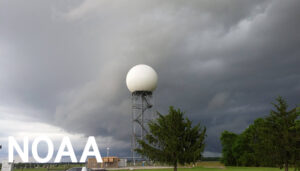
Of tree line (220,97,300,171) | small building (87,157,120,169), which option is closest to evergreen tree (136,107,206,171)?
tree line (220,97,300,171)

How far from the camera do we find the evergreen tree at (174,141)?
21000mm

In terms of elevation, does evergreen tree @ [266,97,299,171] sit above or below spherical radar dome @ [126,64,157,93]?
below

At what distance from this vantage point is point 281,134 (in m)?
24.7

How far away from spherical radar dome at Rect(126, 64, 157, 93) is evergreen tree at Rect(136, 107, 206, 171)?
3286 cm

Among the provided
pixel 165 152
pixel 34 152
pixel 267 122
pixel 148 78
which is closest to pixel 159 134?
pixel 165 152

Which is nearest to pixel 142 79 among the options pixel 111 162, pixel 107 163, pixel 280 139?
pixel 111 162

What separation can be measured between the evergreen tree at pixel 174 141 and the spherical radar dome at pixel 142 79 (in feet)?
108

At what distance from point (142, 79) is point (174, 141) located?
1392 inches

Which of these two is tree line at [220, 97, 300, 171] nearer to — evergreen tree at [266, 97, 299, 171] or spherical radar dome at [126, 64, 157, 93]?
evergreen tree at [266, 97, 299, 171]

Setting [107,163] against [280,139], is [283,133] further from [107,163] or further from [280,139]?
[107,163]

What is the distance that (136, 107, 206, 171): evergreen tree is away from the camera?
2100 centimetres

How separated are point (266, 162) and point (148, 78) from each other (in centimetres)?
3267

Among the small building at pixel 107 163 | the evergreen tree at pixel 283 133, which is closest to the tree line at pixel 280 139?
the evergreen tree at pixel 283 133

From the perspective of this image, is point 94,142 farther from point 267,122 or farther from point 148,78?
point 148,78
